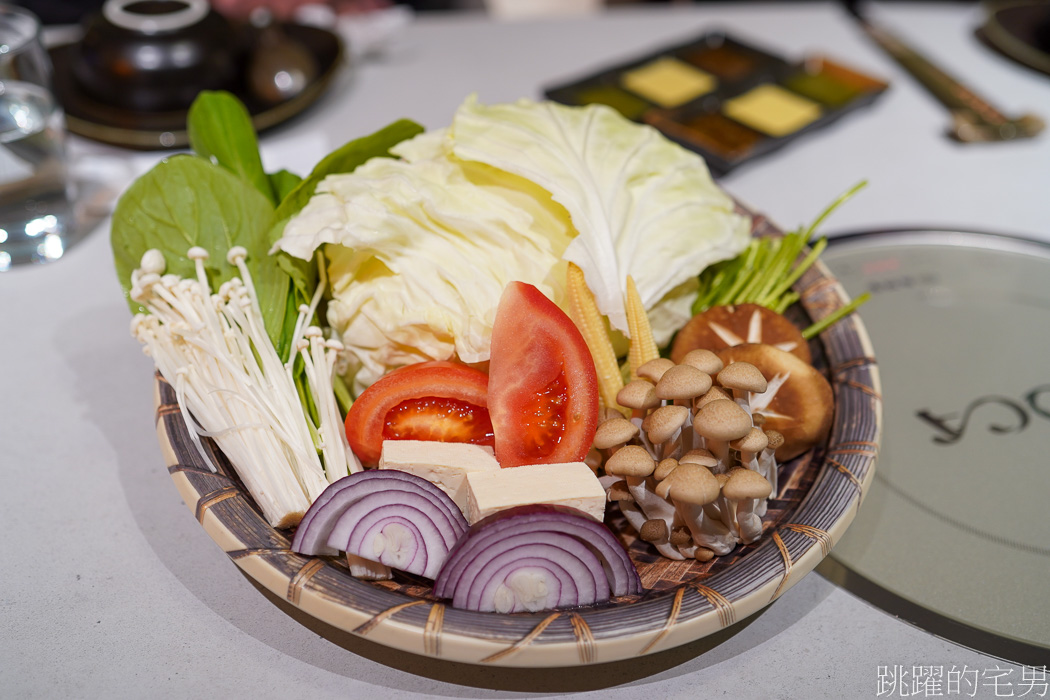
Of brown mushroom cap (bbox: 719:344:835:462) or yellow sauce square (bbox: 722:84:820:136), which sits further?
yellow sauce square (bbox: 722:84:820:136)

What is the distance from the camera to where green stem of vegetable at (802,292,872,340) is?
1.41m

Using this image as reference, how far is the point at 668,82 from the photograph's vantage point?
2479 millimetres

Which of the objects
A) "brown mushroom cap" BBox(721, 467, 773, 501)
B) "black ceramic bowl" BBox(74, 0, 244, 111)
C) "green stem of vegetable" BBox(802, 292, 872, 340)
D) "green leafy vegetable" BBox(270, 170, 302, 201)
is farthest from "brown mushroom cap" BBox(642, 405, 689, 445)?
"black ceramic bowl" BBox(74, 0, 244, 111)

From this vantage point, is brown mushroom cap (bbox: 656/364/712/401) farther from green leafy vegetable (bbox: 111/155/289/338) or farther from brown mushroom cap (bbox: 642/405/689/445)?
green leafy vegetable (bbox: 111/155/289/338)

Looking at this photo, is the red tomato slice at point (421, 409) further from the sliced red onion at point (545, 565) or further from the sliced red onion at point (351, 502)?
the sliced red onion at point (545, 565)

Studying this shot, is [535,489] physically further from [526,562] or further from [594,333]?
[594,333]

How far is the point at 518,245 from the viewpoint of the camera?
4.62ft

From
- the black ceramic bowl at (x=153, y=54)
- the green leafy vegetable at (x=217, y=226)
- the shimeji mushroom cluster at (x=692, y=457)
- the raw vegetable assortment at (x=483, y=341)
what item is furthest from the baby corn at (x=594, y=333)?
the black ceramic bowl at (x=153, y=54)

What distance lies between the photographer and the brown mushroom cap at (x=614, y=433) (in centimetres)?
114

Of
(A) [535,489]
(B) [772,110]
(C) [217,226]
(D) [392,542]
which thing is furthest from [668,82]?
(D) [392,542]

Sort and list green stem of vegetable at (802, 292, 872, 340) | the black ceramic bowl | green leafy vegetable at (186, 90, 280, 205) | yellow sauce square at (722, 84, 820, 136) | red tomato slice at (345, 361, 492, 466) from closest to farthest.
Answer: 1. red tomato slice at (345, 361, 492, 466)
2. green stem of vegetable at (802, 292, 872, 340)
3. green leafy vegetable at (186, 90, 280, 205)
4. the black ceramic bowl
5. yellow sauce square at (722, 84, 820, 136)

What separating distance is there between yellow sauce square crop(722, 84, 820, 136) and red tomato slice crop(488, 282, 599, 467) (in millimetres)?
1341

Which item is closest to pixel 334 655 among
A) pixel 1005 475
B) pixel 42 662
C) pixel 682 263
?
pixel 42 662

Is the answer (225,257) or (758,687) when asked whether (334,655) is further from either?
(225,257)
